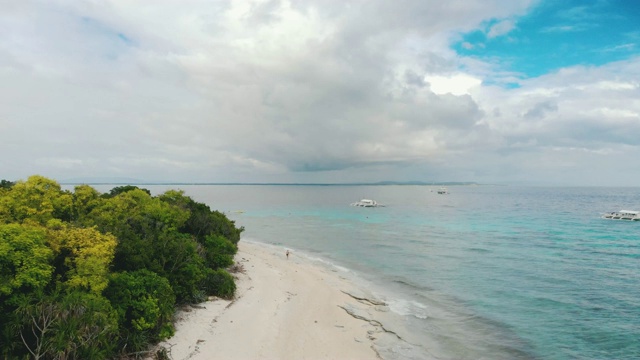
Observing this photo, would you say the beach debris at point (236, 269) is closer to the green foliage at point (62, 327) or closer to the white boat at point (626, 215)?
the green foliage at point (62, 327)

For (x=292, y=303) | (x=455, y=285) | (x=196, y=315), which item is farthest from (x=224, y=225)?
(x=455, y=285)

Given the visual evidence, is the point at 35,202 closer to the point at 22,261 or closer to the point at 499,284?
the point at 22,261

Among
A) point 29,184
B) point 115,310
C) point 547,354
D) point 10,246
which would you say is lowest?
point 547,354

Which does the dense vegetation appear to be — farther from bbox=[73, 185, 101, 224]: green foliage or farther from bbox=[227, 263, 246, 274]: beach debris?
bbox=[227, 263, 246, 274]: beach debris

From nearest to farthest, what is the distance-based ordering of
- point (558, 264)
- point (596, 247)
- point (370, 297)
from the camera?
1. point (370, 297)
2. point (558, 264)
3. point (596, 247)

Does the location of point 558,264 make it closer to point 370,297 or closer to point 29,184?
point 370,297

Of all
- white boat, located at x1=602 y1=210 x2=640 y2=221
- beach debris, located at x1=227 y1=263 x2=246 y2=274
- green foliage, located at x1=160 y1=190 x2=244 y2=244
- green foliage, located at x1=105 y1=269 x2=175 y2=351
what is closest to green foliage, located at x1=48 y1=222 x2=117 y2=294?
green foliage, located at x1=105 y1=269 x2=175 y2=351
